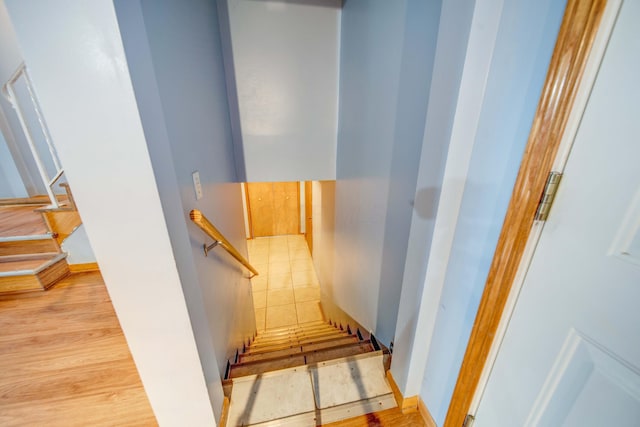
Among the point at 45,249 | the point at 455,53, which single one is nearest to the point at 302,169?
the point at 455,53

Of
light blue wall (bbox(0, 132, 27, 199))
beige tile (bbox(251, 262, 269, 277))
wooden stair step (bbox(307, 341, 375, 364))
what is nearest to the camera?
wooden stair step (bbox(307, 341, 375, 364))

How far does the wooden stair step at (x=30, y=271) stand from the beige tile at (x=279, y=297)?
7.43ft

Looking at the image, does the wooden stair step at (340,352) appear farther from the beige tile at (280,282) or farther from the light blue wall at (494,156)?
the beige tile at (280,282)

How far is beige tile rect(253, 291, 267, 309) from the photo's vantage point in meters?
3.26

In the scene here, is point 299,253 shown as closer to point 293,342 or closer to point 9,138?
point 293,342

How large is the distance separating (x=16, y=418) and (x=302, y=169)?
2.17 metres

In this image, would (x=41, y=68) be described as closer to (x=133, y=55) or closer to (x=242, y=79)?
(x=133, y=55)

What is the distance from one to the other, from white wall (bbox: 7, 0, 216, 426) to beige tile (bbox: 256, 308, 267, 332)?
89.5 inches

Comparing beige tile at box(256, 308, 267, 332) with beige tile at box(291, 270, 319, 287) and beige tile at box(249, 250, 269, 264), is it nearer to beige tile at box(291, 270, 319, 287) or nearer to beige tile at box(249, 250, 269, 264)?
beige tile at box(291, 270, 319, 287)

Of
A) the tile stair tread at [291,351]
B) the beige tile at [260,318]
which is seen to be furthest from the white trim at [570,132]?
the beige tile at [260,318]

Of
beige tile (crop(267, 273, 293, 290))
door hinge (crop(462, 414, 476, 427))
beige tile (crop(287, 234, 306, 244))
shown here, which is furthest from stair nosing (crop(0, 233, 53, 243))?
beige tile (crop(287, 234, 306, 244))

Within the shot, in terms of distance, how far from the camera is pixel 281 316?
3.10m

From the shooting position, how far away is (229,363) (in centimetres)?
136

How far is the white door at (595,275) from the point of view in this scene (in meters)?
0.42
